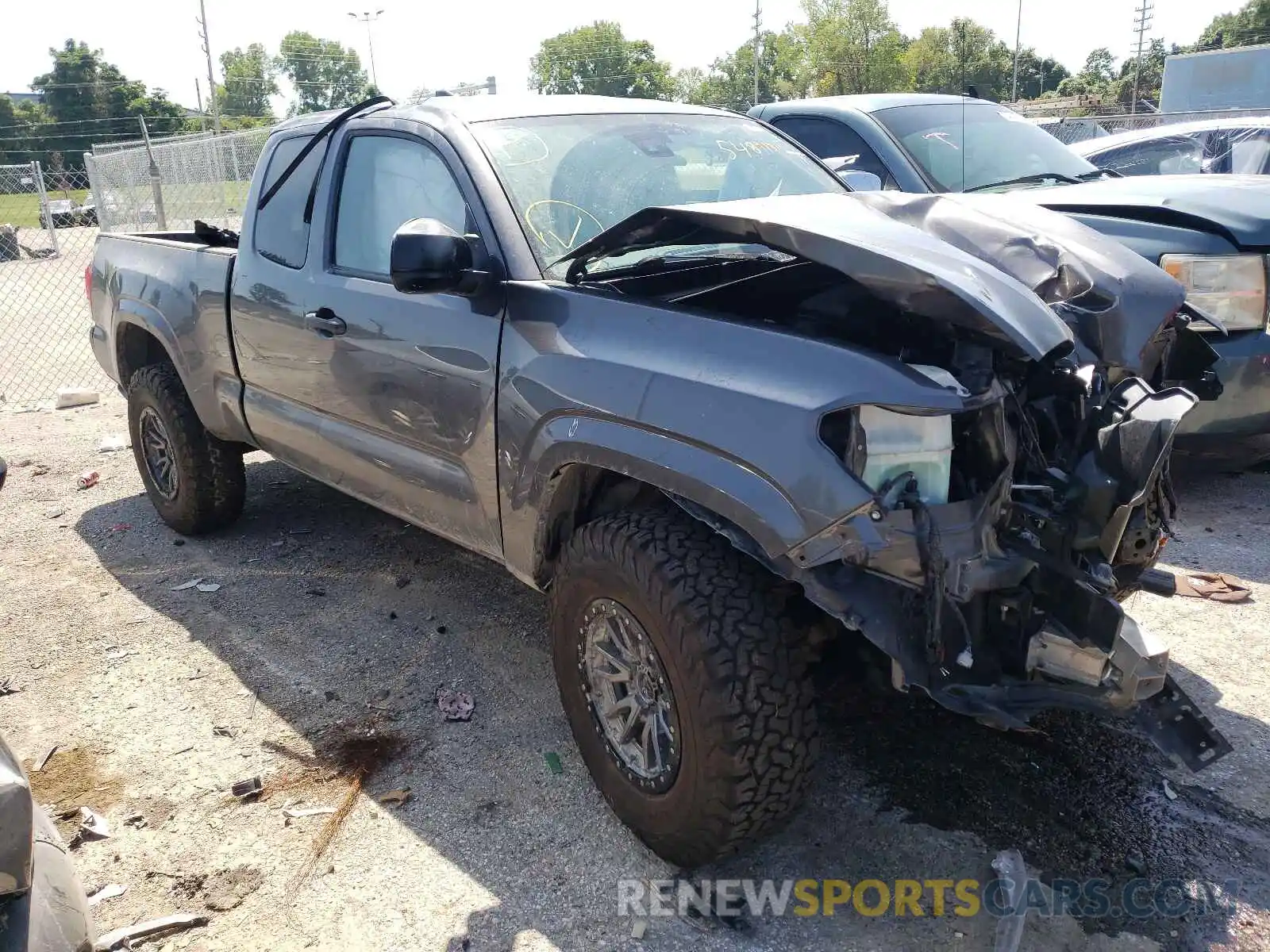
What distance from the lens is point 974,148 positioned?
6.13 meters

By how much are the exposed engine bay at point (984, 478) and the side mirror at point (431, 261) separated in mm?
494

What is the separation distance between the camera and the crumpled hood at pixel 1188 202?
14.6ft

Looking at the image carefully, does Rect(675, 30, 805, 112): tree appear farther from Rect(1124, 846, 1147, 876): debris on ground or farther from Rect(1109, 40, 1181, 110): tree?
Rect(1124, 846, 1147, 876): debris on ground

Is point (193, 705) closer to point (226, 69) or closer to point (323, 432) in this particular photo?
point (323, 432)

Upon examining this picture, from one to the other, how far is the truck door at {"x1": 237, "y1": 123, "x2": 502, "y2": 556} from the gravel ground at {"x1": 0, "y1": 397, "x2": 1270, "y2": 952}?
2.21 ft

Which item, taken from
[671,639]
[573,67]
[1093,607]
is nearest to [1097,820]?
[1093,607]

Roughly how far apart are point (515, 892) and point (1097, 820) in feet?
5.15

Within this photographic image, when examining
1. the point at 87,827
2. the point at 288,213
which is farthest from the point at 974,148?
the point at 87,827

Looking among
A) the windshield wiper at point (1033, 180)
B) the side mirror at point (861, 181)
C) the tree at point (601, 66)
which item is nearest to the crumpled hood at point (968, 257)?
the side mirror at point (861, 181)

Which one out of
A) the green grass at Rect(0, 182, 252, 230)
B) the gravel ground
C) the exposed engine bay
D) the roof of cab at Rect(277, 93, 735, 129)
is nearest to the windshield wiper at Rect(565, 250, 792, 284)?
the exposed engine bay

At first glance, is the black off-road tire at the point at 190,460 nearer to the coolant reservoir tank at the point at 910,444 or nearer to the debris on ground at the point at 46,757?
the debris on ground at the point at 46,757

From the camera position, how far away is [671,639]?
2.42 meters

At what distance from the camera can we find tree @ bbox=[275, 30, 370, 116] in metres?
75.9

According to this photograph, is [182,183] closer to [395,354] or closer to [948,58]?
[395,354]
